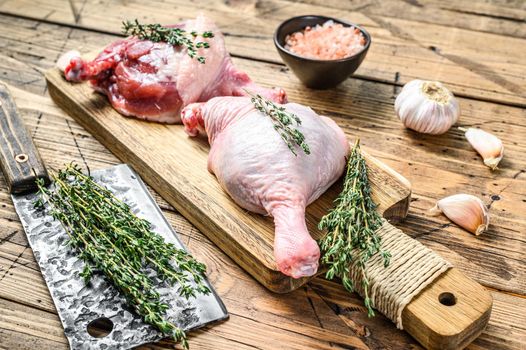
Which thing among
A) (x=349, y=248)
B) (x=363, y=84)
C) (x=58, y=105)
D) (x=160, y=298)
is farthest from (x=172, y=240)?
(x=363, y=84)

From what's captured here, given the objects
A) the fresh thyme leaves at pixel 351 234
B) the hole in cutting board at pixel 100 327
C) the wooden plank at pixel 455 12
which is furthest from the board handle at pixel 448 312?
the wooden plank at pixel 455 12

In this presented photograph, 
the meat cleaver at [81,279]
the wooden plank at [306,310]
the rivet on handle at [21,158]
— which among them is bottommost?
the wooden plank at [306,310]

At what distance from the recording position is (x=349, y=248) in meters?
1.98

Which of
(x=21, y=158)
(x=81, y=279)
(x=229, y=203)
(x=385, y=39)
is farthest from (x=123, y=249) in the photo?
(x=385, y=39)

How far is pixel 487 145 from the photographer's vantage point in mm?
2658

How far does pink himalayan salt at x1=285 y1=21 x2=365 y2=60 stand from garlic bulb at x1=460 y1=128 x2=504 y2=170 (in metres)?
0.60

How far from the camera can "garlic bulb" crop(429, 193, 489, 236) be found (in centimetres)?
231

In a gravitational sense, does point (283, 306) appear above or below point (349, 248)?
below

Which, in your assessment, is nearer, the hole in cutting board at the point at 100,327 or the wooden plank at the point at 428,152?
the hole in cutting board at the point at 100,327

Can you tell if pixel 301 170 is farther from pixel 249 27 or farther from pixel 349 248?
pixel 249 27

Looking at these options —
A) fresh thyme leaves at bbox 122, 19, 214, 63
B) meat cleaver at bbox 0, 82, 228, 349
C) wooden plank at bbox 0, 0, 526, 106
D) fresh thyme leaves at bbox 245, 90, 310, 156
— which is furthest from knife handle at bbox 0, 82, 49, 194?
wooden plank at bbox 0, 0, 526, 106

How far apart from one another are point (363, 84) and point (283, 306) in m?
1.39

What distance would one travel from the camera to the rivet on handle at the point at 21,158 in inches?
96.6

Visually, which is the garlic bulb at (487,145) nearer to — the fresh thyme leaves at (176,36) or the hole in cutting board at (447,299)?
the hole in cutting board at (447,299)
